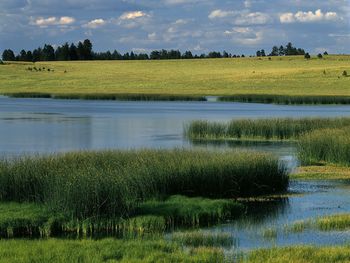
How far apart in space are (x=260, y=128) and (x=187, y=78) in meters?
52.7

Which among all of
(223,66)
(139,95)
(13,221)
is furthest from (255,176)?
(223,66)

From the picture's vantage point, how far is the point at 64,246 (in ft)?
41.5

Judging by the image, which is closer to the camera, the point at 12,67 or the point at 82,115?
the point at 82,115

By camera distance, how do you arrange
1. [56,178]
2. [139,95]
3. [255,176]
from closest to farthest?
[56,178]
[255,176]
[139,95]

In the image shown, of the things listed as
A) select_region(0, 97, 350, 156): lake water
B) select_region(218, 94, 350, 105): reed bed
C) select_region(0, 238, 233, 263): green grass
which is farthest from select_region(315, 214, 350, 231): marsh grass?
select_region(218, 94, 350, 105): reed bed

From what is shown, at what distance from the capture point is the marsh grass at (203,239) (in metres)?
13.7

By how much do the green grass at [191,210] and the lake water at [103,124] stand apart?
12.9 meters

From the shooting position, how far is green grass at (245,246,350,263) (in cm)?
1172

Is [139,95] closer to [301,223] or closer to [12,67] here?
[12,67]

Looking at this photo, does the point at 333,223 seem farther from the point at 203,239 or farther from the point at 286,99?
the point at 286,99

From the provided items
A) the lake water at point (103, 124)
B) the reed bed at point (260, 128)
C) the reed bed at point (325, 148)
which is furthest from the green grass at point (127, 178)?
the reed bed at point (260, 128)

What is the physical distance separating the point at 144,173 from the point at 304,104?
50.2m

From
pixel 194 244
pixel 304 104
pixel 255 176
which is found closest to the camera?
pixel 194 244

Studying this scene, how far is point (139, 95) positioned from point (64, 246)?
6727 centimetres
